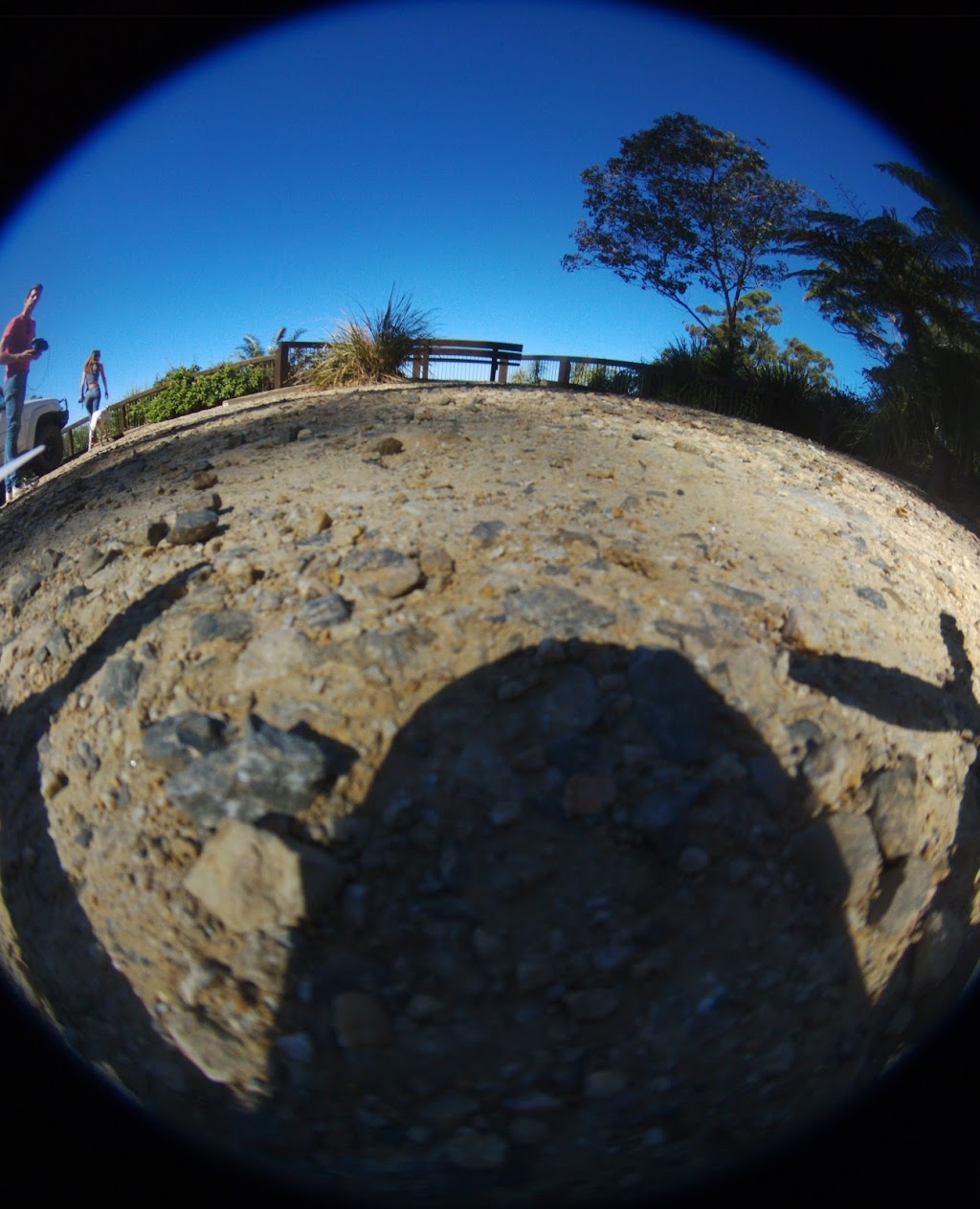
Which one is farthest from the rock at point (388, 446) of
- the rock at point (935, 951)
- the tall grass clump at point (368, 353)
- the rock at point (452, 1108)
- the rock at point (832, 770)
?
the rock at point (935, 951)

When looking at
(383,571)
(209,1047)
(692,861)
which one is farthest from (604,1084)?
(383,571)

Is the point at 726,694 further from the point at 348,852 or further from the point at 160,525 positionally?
the point at 160,525

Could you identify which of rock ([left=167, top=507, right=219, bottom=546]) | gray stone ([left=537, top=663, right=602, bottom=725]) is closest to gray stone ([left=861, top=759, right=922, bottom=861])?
gray stone ([left=537, top=663, right=602, bottom=725])

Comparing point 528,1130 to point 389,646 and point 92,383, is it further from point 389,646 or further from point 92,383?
point 92,383

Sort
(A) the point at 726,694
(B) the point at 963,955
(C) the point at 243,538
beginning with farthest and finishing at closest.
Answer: (C) the point at 243,538
(B) the point at 963,955
(A) the point at 726,694

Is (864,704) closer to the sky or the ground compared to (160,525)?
closer to the ground

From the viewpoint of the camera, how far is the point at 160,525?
5.50 ft

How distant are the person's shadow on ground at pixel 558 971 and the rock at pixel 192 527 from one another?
0.81 m

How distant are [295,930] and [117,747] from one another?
47 cm

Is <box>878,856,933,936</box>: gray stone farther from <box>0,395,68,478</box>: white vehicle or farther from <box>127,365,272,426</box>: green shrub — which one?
<box>0,395,68,478</box>: white vehicle

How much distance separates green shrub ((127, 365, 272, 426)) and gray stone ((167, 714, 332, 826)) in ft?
3.18

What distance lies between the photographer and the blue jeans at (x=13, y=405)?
4.96 ft

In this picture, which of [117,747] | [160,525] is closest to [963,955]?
[117,747]

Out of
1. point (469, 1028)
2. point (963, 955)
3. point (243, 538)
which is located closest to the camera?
point (469, 1028)
